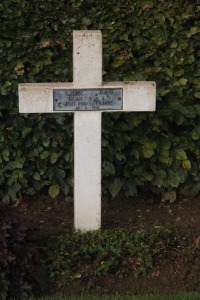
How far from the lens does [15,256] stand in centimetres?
485

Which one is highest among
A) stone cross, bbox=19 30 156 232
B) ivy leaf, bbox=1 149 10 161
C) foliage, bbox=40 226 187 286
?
Answer: stone cross, bbox=19 30 156 232

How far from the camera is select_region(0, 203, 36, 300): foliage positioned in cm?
477

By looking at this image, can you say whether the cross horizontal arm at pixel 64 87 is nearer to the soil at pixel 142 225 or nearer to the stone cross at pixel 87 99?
the stone cross at pixel 87 99

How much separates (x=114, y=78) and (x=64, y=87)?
760mm

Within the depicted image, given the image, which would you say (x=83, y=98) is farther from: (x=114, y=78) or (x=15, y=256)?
(x=15, y=256)

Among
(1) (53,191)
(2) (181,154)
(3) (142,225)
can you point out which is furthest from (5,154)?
(2) (181,154)

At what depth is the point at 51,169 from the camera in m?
6.11

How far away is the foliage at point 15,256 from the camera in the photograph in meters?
4.77

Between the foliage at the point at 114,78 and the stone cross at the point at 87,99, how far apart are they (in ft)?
1.84

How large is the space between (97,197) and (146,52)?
128 cm

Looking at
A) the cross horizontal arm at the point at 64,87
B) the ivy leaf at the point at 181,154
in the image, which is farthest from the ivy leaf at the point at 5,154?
the ivy leaf at the point at 181,154

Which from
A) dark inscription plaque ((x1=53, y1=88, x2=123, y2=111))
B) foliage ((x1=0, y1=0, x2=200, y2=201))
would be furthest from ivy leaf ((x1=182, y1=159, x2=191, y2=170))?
dark inscription plaque ((x1=53, y1=88, x2=123, y2=111))

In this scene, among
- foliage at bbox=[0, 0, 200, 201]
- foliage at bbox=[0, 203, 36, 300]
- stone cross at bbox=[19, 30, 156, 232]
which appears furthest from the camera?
foliage at bbox=[0, 0, 200, 201]

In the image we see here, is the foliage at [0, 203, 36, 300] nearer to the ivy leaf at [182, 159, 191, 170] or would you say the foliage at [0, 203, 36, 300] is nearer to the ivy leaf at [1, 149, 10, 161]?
the ivy leaf at [1, 149, 10, 161]
